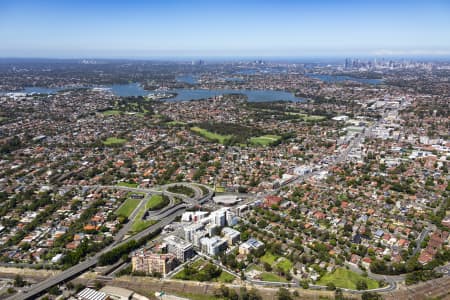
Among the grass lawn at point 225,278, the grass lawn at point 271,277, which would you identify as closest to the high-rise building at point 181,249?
the grass lawn at point 225,278

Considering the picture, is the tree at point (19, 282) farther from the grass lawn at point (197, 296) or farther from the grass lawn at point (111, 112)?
the grass lawn at point (111, 112)

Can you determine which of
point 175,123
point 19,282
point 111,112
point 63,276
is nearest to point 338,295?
point 63,276

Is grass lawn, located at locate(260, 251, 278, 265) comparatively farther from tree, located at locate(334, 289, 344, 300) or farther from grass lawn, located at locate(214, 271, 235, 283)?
tree, located at locate(334, 289, 344, 300)

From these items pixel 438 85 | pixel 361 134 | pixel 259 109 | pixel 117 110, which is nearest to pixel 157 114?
pixel 117 110

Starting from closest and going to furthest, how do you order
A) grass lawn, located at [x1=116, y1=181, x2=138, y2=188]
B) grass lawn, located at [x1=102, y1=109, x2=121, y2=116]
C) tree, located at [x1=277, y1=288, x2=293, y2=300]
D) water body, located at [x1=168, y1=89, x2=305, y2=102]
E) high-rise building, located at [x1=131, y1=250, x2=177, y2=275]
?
tree, located at [x1=277, y1=288, x2=293, y2=300], high-rise building, located at [x1=131, y1=250, x2=177, y2=275], grass lawn, located at [x1=116, y1=181, x2=138, y2=188], grass lawn, located at [x1=102, y1=109, x2=121, y2=116], water body, located at [x1=168, y1=89, x2=305, y2=102]

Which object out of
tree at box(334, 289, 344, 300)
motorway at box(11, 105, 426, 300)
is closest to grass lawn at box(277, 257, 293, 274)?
motorway at box(11, 105, 426, 300)

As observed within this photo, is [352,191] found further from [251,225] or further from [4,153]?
[4,153]
